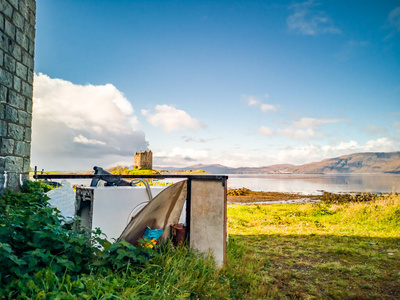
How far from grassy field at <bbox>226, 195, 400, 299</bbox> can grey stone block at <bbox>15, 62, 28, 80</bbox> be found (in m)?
4.59

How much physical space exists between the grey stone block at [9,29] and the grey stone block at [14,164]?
1.97 m

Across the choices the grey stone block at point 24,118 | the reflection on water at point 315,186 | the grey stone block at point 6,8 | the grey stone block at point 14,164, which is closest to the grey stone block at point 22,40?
the grey stone block at point 6,8

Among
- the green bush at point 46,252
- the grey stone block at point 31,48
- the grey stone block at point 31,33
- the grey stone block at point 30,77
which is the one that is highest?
the grey stone block at point 31,33

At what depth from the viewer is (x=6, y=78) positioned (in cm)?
442

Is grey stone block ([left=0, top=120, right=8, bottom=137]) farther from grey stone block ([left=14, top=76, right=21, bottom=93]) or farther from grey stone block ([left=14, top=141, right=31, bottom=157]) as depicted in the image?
grey stone block ([left=14, top=76, right=21, bottom=93])

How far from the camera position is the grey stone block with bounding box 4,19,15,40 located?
4.44m

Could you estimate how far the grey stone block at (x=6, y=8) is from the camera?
171 inches

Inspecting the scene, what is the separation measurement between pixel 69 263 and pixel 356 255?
510 centimetres

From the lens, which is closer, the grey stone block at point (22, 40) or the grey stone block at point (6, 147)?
the grey stone block at point (6, 147)

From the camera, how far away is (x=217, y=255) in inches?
145

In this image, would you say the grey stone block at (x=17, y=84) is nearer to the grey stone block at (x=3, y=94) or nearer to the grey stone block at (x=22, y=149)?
the grey stone block at (x=3, y=94)

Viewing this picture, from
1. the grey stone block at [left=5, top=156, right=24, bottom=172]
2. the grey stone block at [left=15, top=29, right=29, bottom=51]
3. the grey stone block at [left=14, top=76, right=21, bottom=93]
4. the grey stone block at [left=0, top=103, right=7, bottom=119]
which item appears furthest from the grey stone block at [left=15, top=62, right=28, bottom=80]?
the grey stone block at [left=5, top=156, right=24, bottom=172]

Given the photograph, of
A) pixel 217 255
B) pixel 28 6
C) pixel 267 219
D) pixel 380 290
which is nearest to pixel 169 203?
pixel 217 255

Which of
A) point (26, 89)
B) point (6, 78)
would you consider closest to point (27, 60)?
point (26, 89)
